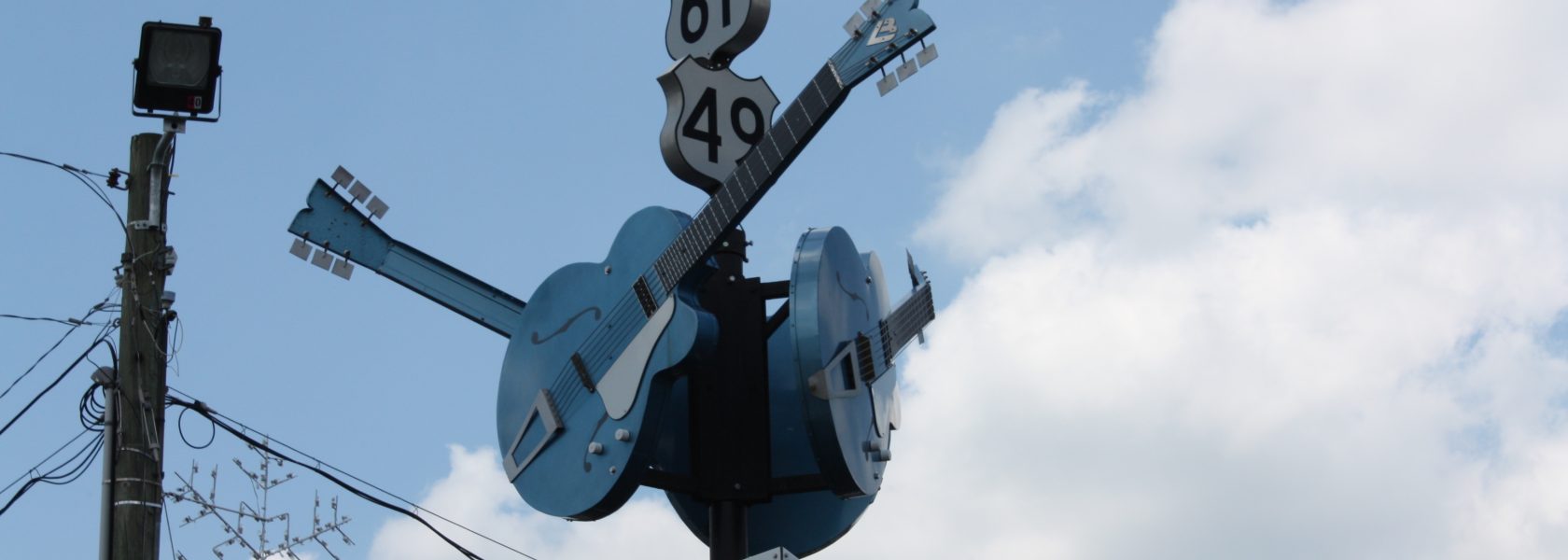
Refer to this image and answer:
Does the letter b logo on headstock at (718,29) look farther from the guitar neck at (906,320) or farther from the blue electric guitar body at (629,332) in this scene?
the guitar neck at (906,320)

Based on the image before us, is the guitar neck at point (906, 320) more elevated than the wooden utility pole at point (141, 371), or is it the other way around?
the guitar neck at point (906, 320)

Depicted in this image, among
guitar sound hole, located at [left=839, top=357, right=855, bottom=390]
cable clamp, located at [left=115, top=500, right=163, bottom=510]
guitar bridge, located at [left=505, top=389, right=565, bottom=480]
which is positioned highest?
guitar bridge, located at [left=505, top=389, right=565, bottom=480]

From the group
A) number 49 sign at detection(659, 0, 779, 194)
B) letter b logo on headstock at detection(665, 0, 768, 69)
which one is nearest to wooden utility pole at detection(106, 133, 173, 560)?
number 49 sign at detection(659, 0, 779, 194)

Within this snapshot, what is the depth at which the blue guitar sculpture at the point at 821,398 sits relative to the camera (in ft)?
50.0

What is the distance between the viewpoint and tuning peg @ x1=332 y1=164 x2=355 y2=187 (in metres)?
18.7

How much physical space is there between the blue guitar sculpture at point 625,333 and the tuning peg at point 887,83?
121 millimetres

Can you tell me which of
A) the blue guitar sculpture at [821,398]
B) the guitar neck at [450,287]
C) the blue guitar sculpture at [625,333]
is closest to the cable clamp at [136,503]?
the blue guitar sculpture at [625,333]

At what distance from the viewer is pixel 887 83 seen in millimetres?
15328

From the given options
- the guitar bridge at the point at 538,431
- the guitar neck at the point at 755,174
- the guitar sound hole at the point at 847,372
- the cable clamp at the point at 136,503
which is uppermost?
the guitar neck at the point at 755,174

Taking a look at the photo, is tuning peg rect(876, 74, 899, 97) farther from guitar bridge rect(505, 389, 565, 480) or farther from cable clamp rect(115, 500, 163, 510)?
cable clamp rect(115, 500, 163, 510)

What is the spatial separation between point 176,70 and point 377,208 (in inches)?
271

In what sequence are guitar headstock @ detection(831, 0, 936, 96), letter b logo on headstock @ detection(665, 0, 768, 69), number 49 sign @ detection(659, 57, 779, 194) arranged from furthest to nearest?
letter b logo on headstock @ detection(665, 0, 768, 69)
number 49 sign @ detection(659, 57, 779, 194)
guitar headstock @ detection(831, 0, 936, 96)

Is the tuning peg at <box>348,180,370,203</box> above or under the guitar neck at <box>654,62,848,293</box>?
above

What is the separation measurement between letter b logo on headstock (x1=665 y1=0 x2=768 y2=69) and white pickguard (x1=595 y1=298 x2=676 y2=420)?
2.42 m
